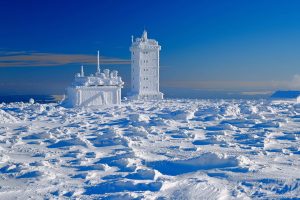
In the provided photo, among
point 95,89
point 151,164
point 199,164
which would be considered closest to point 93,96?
point 95,89

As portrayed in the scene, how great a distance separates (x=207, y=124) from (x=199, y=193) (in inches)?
557

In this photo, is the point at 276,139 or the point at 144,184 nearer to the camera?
the point at 144,184

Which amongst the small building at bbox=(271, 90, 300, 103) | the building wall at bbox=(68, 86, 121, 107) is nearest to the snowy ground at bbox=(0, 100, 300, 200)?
the building wall at bbox=(68, 86, 121, 107)

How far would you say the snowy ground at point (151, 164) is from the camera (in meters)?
9.37

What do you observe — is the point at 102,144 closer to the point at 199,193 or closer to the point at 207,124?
the point at 199,193

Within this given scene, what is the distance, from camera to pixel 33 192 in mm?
9352

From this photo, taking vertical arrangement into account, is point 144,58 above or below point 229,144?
above

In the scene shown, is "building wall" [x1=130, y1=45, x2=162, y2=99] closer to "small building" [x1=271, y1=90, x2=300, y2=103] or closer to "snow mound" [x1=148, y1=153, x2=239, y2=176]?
"small building" [x1=271, y1=90, x2=300, y2=103]

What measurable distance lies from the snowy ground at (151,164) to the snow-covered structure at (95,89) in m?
14.3

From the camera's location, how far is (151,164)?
12.3 metres

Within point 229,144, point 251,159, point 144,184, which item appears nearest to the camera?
point 144,184

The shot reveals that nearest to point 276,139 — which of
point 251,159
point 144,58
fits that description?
point 251,159

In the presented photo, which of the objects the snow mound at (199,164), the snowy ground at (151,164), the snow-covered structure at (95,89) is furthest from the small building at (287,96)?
the snow mound at (199,164)

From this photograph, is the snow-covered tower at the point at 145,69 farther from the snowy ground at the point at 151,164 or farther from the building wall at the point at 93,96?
the snowy ground at the point at 151,164
